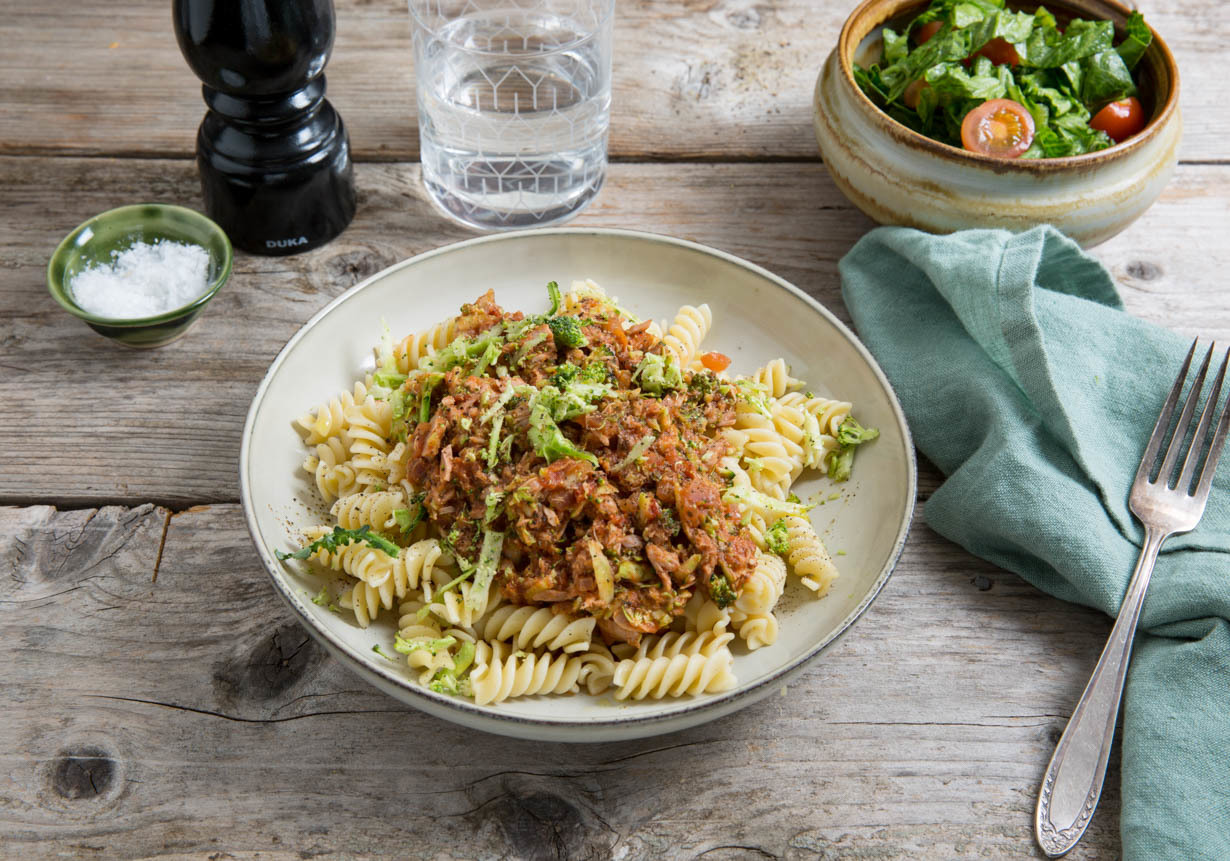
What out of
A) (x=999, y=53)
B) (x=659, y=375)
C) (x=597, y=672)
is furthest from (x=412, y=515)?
(x=999, y=53)

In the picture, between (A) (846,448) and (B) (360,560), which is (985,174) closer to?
(A) (846,448)

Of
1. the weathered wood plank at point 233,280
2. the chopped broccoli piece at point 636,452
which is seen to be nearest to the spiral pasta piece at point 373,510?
the chopped broccoli piece at point 636,452

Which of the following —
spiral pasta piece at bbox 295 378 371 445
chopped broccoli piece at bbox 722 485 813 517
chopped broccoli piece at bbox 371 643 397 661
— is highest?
chopped broccoli piece at bbox 722 485 813 517

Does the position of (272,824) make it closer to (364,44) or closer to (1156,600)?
(1156,600)

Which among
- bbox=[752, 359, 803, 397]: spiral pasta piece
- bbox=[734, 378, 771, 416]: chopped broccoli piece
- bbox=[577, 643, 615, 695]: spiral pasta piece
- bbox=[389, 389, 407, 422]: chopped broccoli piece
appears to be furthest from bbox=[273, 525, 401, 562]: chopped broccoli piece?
bbox=[752, 359, 803, 397]: spiral pasta piece

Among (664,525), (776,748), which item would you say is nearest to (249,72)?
(664,525)

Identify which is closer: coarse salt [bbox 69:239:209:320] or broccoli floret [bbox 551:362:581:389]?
broccoli floret [bbox 551:362:581:389]

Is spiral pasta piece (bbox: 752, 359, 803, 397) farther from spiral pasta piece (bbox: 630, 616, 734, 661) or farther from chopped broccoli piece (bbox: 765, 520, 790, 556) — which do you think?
spiral pasta piece (bbox: 630, 616, 734, 661)
